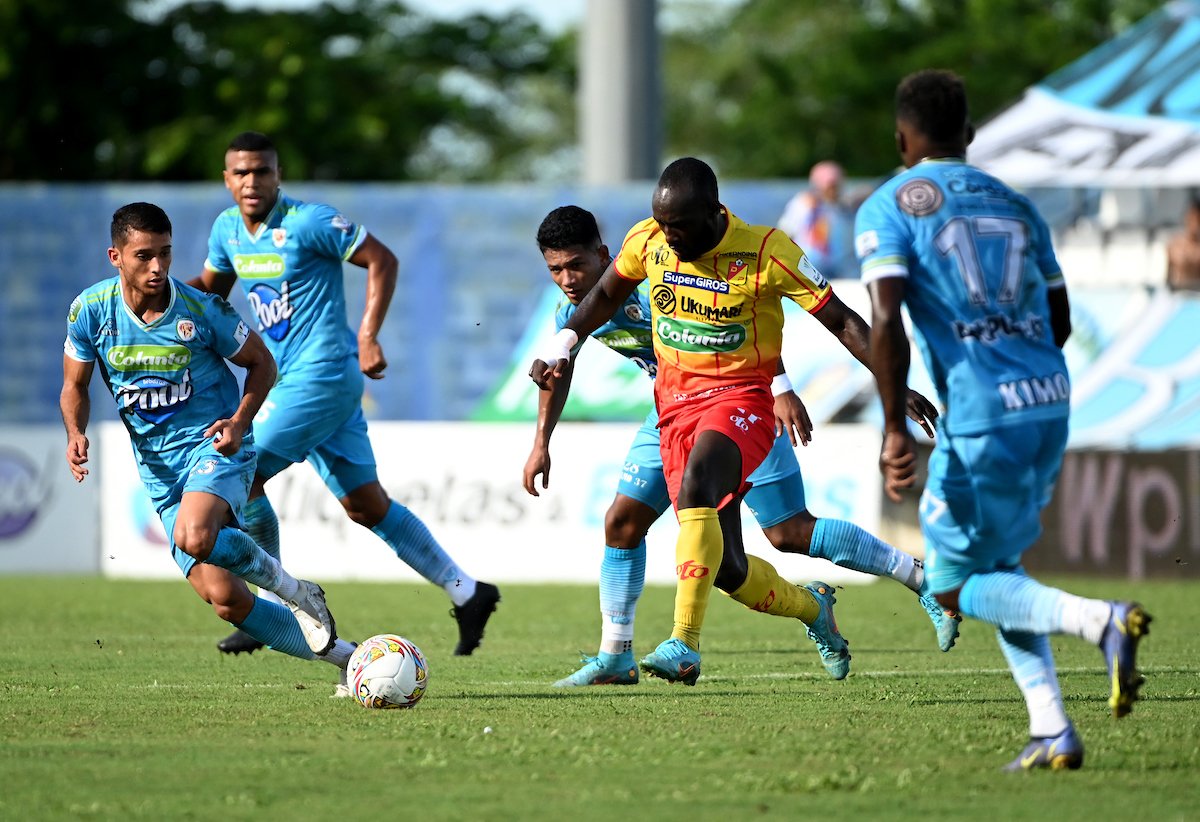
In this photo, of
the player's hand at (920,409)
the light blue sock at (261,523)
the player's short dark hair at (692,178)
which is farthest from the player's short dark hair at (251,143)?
the player's hand at (920,409)

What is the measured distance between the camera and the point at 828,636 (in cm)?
782

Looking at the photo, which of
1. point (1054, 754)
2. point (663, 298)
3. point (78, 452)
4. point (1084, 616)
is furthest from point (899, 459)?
point (78, 452)

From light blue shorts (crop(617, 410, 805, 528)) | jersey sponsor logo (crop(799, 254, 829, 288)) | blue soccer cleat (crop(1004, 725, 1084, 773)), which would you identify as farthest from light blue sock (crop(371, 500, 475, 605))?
blue soccer cleat (crop(1004, 725, 1084, 773))

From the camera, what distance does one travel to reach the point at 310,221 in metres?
9.03

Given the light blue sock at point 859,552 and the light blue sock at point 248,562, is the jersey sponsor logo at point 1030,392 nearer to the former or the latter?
the light blue sock at point 859,552

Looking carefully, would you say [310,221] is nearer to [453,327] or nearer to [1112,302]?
[1112,302]

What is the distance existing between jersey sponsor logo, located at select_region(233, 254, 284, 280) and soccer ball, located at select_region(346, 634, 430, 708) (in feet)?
8.37

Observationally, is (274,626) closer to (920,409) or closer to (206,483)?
(206,483)

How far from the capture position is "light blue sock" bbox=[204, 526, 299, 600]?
23.8ft

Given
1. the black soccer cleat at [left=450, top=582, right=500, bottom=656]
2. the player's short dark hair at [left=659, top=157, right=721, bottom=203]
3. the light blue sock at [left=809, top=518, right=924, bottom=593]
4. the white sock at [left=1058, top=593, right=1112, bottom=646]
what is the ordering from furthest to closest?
the black soccer cleat at [left=450, top=582, right=500, bottom=656], the light blue sock at [left=809, top=518, right=924, bottom=593], the player's short dark hair at [left=659, top=157, right=721, bottom=203], the white sock at [left=1058, top=593, right=1112, bottom=646]

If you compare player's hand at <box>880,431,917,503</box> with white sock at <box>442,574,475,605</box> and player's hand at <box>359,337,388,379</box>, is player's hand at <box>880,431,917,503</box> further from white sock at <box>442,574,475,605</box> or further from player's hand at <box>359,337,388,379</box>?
white sock at <box>442,574,475,605</box>

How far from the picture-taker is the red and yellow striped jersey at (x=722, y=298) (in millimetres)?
7137

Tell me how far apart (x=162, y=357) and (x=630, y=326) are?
2071 millimetres

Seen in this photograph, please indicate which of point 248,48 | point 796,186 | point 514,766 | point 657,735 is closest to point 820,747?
point 657,735
